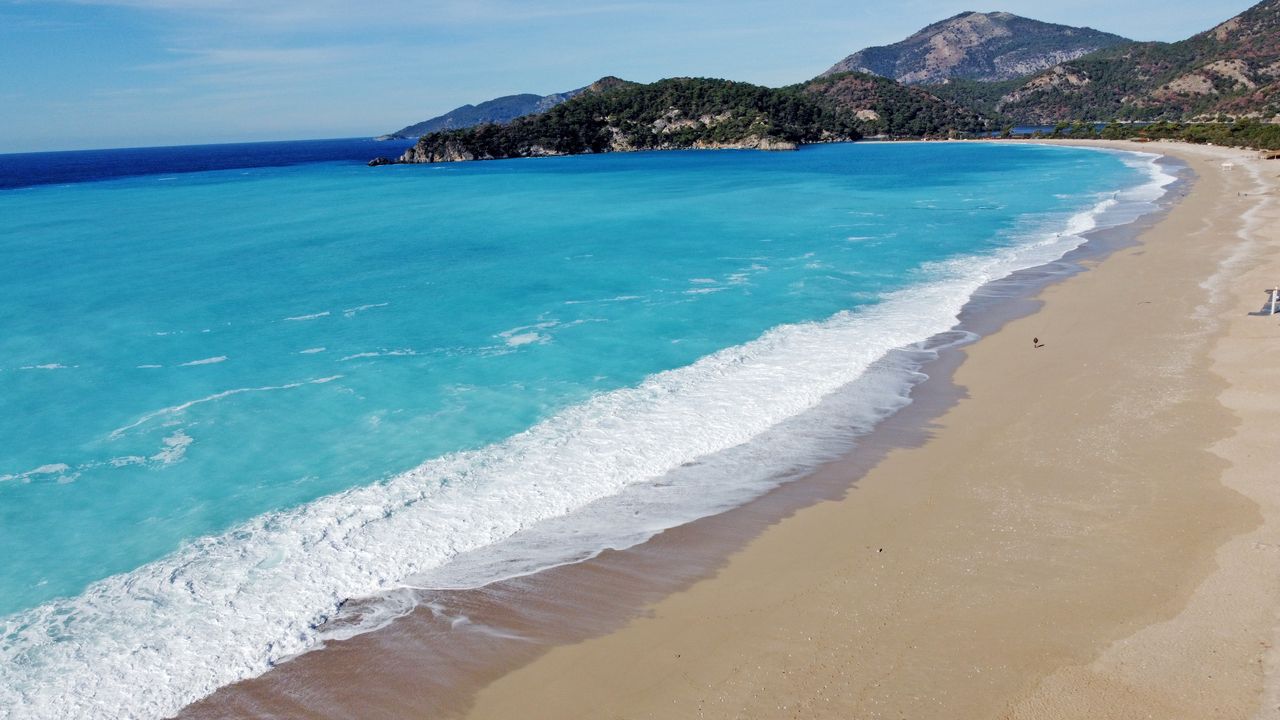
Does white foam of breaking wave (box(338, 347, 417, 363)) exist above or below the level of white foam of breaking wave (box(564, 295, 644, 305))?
below

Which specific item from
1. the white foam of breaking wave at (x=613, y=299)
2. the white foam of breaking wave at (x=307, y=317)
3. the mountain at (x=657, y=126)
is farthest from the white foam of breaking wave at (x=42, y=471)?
the mountain at (x=657, y=126)

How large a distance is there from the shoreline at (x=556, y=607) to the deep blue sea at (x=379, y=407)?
0.31 m

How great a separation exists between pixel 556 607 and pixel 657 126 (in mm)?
157997

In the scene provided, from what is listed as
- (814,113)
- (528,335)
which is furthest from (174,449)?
(814,113)

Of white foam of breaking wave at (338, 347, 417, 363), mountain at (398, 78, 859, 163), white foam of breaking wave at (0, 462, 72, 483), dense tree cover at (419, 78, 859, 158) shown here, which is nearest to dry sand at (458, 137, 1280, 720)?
white foam of breaking wave at (0, 462, 72, 483)

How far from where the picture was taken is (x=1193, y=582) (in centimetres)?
795

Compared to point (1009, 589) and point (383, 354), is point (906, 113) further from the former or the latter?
point (1009, 589)

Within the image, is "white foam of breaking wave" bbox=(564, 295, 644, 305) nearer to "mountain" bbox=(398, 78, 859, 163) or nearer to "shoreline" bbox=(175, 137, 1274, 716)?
"shoreline" bbox=(175, 137, 1274, 716)

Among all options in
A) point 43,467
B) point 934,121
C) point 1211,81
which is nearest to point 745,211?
point 43,467

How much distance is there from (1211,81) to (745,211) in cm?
17048

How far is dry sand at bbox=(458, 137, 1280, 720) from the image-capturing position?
21.7 ft

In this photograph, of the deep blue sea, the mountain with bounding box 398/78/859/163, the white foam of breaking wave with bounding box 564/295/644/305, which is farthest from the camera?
the mountain with bounding box 398/78/859/163

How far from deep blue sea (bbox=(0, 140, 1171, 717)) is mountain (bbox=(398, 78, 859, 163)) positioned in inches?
4322

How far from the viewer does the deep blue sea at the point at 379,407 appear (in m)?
8.65
